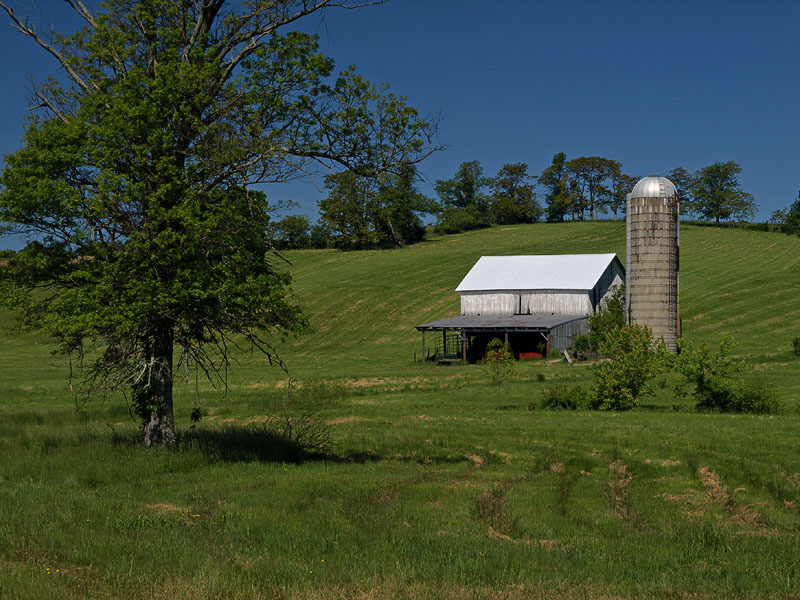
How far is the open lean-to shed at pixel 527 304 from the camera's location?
54.6m

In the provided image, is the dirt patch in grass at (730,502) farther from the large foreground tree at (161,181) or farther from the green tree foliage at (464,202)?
the green tree foliage at (464,202)

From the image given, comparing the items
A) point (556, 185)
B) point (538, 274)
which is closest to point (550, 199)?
point (556, 185)

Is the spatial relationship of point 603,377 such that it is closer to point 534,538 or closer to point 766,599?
point 534,538

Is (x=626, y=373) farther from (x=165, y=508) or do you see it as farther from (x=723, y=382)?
(x=165, y=508)

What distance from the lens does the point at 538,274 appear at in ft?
207

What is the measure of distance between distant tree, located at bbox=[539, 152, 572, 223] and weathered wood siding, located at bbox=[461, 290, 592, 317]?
96.0m

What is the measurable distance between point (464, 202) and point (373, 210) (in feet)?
451

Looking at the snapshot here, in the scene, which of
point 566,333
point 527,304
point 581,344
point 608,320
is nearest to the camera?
point 608,320

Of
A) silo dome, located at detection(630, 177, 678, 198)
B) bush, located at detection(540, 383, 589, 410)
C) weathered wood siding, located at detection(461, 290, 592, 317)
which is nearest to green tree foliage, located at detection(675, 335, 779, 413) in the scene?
bush, located at detection(540, 383, 589, 410)

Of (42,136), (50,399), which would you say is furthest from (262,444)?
(50,399)

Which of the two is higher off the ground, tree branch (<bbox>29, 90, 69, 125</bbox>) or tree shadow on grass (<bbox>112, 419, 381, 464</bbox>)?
tree branch (<bbox>29, 90, 69, 125</bbox>)

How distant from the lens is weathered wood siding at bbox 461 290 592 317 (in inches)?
2329

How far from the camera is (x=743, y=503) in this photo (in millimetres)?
12664

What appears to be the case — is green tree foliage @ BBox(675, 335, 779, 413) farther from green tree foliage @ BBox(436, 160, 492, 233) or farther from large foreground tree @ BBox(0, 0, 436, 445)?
Result: green tree foliage @ BBox(436, 160, 492, 233)
